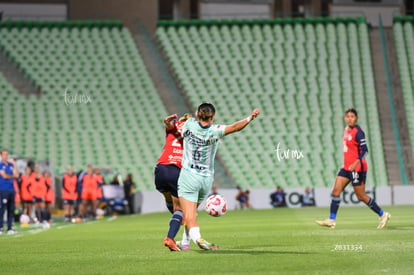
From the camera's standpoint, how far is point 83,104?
42312mm

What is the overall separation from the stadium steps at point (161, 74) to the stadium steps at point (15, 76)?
5945mm

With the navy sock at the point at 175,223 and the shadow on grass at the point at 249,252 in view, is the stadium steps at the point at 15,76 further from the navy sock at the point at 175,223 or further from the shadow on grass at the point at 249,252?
the shadow on grass at the point at 249,252

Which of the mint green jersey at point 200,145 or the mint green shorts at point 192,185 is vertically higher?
the mint green jersey at point 200,145

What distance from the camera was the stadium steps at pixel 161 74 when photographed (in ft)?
139

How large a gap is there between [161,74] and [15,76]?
7313 mm

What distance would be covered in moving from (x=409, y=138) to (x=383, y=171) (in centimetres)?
292

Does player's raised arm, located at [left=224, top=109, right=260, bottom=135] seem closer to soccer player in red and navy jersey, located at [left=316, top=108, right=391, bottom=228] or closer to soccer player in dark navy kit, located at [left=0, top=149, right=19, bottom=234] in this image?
soccer player in red and navy jersey, located at [left=316, top=108, right=391, bottom=228]

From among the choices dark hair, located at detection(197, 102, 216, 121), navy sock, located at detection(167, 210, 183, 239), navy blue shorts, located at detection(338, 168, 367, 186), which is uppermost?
dark hair, located at detection(197, 102, 216, 121)

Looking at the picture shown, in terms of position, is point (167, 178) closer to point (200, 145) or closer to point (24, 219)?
point (200, 145)

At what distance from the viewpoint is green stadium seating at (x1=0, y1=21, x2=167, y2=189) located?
39.5 m

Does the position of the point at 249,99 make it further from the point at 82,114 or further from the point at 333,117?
the point at 82,114

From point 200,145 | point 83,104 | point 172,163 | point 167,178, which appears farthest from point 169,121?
point 83,104

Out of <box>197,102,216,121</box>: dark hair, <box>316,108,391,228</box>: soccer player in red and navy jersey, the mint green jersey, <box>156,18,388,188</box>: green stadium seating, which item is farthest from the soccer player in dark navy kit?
<box>156,18,388,188</box>: green stadium seating

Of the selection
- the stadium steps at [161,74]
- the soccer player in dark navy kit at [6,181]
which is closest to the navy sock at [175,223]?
the soccer player in dark navy kit at [6,181]
